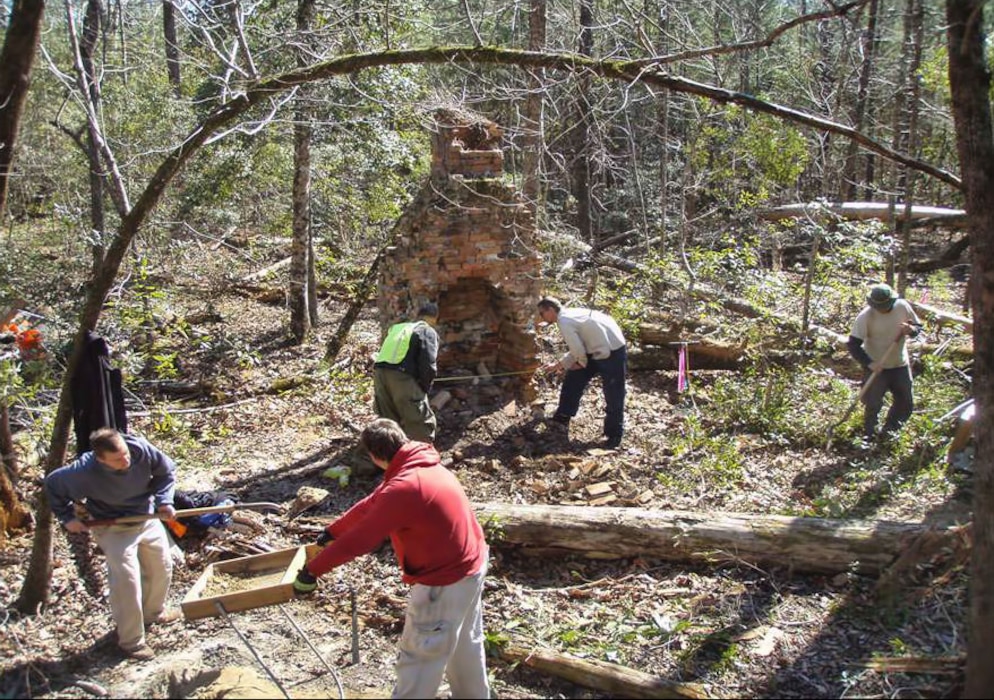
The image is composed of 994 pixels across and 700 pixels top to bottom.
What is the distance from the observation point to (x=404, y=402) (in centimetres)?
752

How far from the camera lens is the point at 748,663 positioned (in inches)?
192

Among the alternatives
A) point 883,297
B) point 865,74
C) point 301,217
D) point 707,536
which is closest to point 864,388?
point 883,297

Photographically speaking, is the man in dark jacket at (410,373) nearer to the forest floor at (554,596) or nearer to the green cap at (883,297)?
the forest floor at (554,596)

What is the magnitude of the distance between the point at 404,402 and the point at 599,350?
218cm

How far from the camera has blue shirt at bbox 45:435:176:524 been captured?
4.96 metres

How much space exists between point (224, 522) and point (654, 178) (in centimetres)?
1597

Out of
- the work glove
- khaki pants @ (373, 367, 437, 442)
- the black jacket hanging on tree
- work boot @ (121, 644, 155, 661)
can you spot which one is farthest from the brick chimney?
the work glove

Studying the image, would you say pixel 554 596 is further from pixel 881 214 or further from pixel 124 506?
pixel 881 214

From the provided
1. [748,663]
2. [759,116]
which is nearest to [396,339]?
[748,663]

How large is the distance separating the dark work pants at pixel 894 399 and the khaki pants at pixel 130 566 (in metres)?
6.56

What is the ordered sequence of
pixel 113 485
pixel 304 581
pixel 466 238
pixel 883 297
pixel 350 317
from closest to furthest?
pixel 304 581 → pixel 113 485 → pixel 883 297 → pixel 466 238 → pixel 350 317

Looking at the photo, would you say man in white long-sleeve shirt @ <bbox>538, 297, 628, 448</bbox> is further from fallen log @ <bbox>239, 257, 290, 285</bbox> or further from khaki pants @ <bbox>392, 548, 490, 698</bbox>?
fallen log @ <bbox>239, 257, 290, 285</bbox>

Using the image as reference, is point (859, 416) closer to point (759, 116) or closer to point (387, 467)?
point (759, 116)

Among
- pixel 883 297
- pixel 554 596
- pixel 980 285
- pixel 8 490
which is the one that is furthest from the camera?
pixel 883 297
